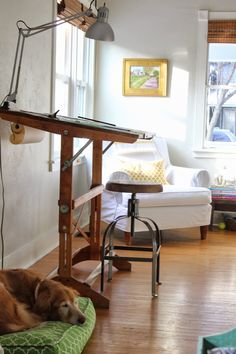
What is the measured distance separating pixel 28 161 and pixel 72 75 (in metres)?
1.58

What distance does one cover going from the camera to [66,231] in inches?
128

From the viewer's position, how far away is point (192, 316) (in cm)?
322

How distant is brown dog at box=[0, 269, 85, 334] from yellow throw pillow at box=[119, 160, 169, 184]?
2.51 metres

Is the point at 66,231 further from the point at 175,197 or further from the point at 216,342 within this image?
the point at 175,197

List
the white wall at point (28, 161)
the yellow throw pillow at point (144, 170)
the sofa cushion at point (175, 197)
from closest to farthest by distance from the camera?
the white wall at point (28, 161) < the sofa cushion at point (175, 197) < the yellow throw pillow at point (144, 170)

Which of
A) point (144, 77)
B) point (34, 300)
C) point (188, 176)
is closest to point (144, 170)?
point (188, 176)

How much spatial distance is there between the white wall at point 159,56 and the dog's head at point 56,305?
352cm

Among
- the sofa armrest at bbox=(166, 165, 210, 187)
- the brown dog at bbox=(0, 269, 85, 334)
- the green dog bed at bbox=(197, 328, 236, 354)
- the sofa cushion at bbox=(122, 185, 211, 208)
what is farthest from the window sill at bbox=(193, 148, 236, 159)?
the green dog bed at bbox=(197, 328, 236, 354)

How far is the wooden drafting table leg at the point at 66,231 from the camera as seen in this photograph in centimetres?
321

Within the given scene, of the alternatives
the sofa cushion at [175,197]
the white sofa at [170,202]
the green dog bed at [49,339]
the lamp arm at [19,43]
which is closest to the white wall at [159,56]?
the white sofa at [170,202]

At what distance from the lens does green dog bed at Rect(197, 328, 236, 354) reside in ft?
6.92

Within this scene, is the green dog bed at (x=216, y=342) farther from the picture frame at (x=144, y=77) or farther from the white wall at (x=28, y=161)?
the picture frame at (x=144, y=77)

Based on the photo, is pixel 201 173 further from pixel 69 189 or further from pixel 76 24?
pixel 69 189

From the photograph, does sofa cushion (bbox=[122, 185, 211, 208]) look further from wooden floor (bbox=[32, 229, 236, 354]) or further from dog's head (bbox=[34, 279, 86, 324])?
dog's head (bbox=[34, 279, 86, 324])
